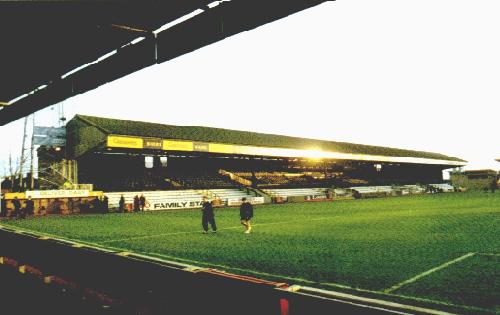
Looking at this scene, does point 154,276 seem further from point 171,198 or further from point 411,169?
point 411,169

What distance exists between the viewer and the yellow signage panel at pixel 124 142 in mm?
32500

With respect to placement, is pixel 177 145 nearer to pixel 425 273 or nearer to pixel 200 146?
pixel 200 146

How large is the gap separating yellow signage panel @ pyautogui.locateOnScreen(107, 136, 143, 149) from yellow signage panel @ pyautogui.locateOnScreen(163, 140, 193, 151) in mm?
2355

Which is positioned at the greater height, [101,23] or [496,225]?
[101,23]

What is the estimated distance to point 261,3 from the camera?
4.08 meters

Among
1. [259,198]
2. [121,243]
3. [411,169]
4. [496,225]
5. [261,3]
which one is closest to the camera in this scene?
[261,3]

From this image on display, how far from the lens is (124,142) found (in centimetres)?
3344

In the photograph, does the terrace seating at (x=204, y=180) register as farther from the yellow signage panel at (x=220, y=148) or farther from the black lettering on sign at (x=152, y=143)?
the black lettering on sign at (x=152, y=143)

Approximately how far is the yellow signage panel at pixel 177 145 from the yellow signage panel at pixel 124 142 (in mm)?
2355

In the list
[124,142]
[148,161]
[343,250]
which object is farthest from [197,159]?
[343,250]

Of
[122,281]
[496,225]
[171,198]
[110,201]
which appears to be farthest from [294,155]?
[122,281]

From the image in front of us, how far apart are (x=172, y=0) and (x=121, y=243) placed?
11.1 metres

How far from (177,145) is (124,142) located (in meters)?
5.01

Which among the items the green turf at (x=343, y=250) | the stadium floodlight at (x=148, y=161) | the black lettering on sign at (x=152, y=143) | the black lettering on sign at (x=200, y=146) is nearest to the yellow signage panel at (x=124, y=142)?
the black lettering on sign at (x=152, y=143)
